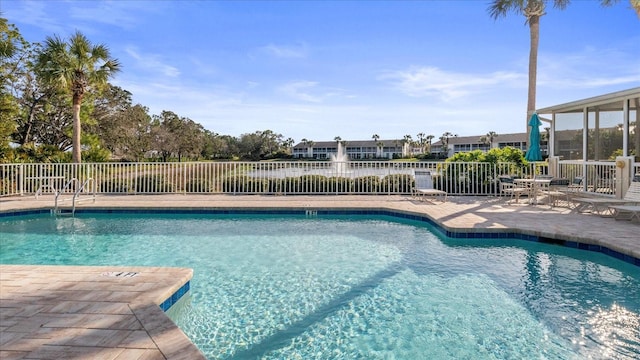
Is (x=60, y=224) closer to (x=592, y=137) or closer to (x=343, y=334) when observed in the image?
(x=343, y=334)

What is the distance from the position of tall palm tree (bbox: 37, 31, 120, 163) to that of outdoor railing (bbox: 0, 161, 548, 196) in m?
2.05

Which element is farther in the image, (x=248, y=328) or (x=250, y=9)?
(x=250, y=9)

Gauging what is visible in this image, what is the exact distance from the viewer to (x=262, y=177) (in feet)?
38.1

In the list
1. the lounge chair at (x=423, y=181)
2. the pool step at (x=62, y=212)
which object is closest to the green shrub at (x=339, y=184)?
the lounge chair at (x=423, y=181)

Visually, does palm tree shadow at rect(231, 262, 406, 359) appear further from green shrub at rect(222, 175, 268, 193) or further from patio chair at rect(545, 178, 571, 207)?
green shrub at rect(222, 175, 268, 193)

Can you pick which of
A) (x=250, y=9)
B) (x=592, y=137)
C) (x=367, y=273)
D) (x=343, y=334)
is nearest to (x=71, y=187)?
(x=250, y=9)

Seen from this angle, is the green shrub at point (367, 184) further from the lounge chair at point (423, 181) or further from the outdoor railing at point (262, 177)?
the lounge chair at point (423, 181)

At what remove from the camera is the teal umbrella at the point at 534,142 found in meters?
10.7

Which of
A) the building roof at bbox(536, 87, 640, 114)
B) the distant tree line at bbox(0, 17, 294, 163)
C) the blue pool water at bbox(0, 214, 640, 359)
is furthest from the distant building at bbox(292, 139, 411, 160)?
the blue pool water at bbox(0, 214, 640, 359)

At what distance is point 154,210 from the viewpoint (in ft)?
29.5

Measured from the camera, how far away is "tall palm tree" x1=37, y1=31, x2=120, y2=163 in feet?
43.3

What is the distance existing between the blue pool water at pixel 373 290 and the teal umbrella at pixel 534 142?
214 inches

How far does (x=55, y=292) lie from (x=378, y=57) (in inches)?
612

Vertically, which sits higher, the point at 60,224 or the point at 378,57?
the point at 378,57
